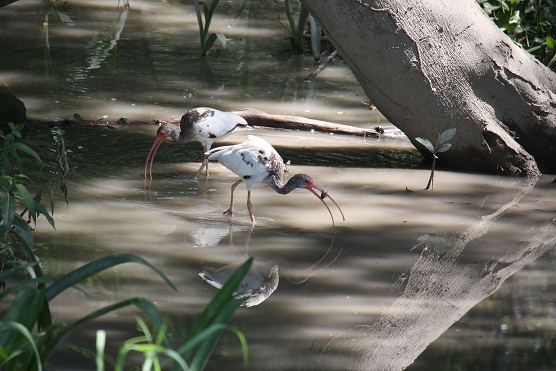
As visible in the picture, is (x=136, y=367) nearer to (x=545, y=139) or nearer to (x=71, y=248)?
(x=71, y=248)

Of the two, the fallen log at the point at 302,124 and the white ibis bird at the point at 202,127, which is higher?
the white ibis bird at the point at 202,127

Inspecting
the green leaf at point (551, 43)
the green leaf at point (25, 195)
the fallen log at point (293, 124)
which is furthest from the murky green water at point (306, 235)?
the green leaf at point (551, 43)

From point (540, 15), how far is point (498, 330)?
20.4ft

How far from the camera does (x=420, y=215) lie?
575cm

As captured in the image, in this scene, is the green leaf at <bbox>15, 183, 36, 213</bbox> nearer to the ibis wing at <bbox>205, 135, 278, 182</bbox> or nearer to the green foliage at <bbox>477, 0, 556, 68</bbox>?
the ibis wing at <bbox>205, 135, 278, 182</bbox>

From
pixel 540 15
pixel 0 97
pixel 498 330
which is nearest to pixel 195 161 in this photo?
pixel 0 97

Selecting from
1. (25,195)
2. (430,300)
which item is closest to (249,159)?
(430,300)

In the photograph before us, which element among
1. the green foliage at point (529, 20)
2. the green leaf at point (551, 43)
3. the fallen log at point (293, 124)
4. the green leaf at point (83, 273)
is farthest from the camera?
the green foliage at point (529, 20)

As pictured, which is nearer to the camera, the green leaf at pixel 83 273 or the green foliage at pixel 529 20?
the green leaf at pixel 83 273

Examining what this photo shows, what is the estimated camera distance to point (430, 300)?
174 inches

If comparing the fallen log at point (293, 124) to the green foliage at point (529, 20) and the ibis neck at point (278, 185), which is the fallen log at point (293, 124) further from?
the green foliage at point (529, 20)

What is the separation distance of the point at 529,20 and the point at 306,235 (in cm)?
542

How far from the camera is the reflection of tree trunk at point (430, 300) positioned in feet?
12.6

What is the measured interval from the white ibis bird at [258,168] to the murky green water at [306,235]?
16 centimetres
